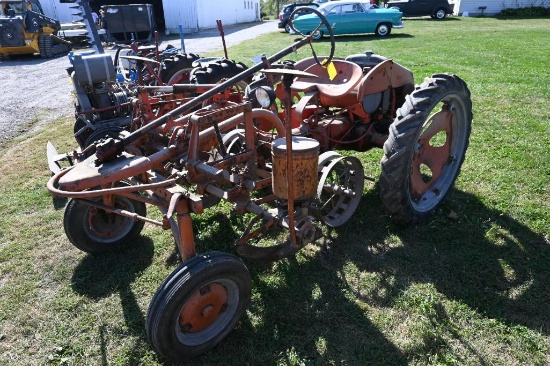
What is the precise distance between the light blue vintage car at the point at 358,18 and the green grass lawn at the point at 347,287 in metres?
14.5

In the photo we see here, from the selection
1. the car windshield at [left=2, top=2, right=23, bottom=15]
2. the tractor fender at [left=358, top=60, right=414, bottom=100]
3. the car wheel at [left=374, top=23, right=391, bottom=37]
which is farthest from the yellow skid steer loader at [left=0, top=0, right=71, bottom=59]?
the tractor fender at [left=358, top=60, right=414, bottom=100]

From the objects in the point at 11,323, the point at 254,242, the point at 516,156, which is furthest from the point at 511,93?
the point at 11,323

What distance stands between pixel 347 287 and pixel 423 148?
1.45 m

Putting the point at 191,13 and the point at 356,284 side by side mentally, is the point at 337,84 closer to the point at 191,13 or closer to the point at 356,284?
the point at 356,284

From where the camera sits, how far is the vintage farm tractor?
2.32m

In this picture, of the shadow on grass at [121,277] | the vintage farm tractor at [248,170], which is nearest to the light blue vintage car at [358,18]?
the vintage farm tractor at [248,170]

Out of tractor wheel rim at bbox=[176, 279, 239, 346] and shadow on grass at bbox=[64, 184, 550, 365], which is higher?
tractor wheel rim at bbox=[176, 279, 239, 346]

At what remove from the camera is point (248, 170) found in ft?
9.50

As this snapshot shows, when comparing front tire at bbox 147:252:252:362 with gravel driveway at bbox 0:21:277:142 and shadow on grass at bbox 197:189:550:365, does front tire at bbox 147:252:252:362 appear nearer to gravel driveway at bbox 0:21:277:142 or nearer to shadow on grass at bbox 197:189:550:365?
shadow on grass at bbox 197:189:550:365

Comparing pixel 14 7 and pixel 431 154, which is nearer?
pixel 431 154

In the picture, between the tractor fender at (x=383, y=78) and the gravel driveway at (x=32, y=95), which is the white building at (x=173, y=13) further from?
the tractor fender at (x=383, y=78)

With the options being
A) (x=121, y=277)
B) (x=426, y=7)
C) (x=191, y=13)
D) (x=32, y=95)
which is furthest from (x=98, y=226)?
(x=426, y=7)

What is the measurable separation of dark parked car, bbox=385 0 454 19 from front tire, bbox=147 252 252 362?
1032 inches

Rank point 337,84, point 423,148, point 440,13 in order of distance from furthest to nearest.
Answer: point 440,13 < point 337,84 < point 423,148
